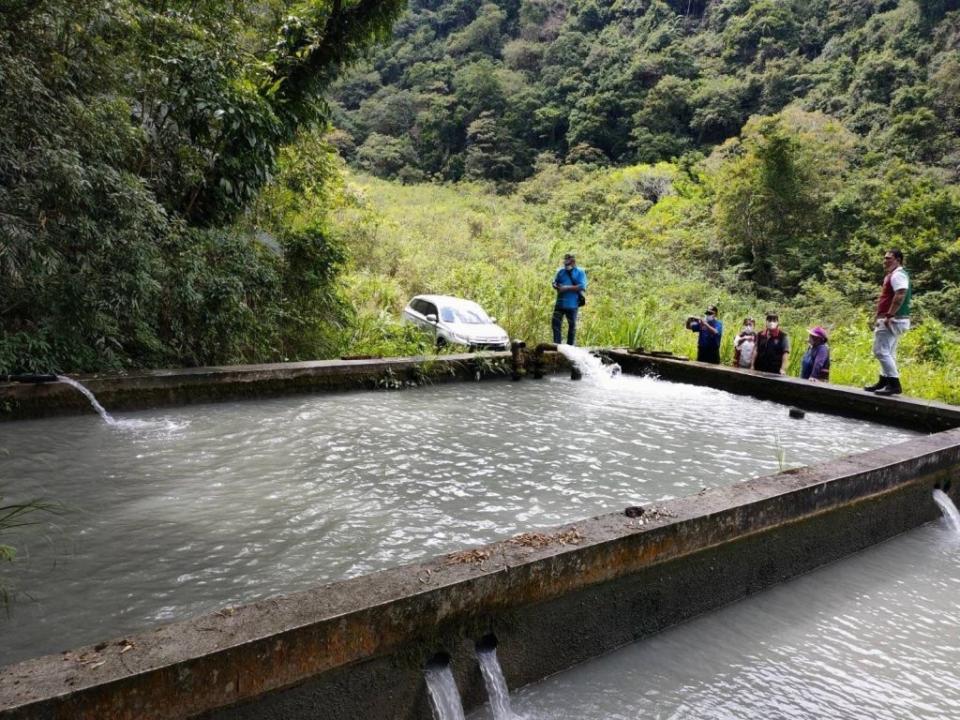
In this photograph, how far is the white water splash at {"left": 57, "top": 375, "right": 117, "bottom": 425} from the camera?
261 inches

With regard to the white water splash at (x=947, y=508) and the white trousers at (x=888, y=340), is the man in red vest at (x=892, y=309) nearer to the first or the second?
the white trousers at (x=888, y=340)

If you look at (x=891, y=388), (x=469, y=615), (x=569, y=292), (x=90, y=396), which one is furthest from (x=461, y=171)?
(x=469, y=615)

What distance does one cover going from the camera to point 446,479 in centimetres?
530

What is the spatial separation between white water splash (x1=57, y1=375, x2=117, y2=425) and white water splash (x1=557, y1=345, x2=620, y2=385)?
22.5 ft

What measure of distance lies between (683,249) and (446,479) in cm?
2498

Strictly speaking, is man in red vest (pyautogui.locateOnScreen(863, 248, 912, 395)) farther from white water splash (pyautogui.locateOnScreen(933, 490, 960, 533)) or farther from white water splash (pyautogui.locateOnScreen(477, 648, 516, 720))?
white water splash (pyautogui.locateOnScreen(477, 648, 516, 720))

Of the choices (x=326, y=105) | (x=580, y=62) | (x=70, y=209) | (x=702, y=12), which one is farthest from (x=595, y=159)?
(x=70, y=209)

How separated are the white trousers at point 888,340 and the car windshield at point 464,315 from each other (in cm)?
691

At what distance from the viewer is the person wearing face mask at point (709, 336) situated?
1087cm

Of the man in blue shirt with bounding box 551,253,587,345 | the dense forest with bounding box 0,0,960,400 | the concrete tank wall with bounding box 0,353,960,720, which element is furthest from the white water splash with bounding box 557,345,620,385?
the concrete tank wall with bounding box 0,353,960,720

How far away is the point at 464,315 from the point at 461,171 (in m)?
38.7

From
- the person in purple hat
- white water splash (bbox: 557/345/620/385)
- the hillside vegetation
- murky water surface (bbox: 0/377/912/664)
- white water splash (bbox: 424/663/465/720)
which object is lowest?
white water splash (bbox: 424/663/465/720)

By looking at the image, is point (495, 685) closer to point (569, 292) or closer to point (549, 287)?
point (569, 292)

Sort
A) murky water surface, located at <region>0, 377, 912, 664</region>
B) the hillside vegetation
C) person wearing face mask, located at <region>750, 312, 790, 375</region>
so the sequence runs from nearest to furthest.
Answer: murky water surface, located at <region>0, 377, 912, 664</region>, person wearing face mask, located at <region>750, 312, 790, 375</region>, the hillside vegetation
